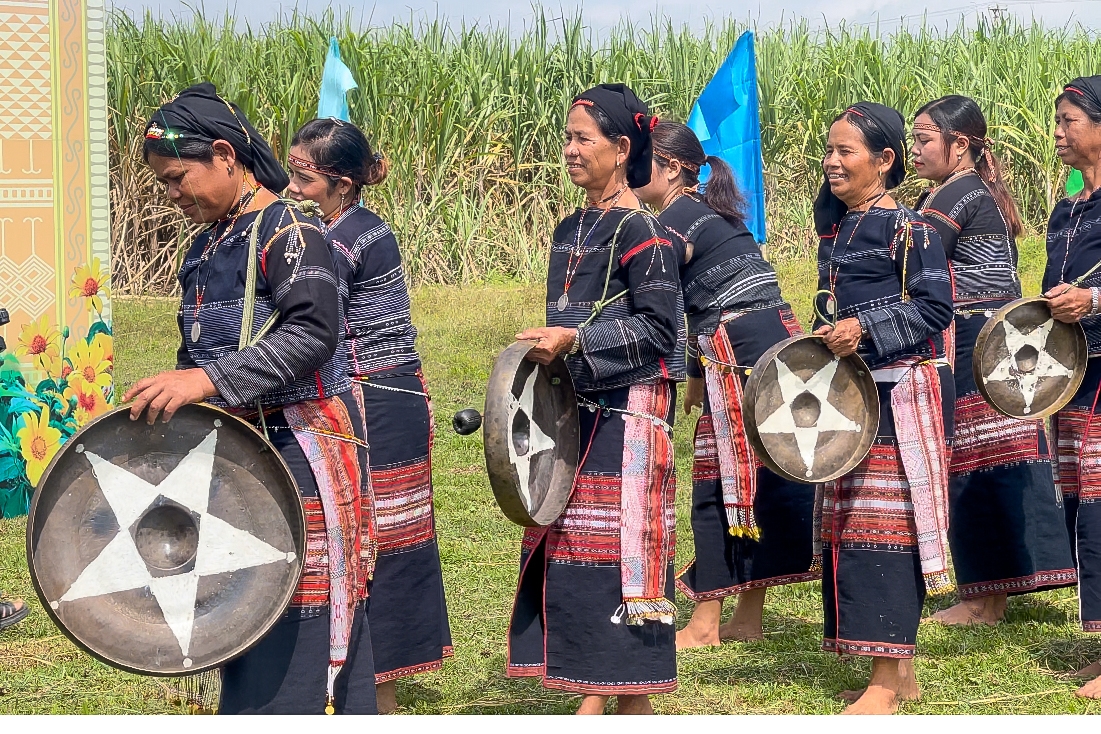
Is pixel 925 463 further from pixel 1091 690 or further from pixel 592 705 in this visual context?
pixel 592 705

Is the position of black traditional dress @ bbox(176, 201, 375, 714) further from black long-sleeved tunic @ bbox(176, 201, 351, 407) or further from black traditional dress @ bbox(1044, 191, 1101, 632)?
black traditional dress @ bbox(1044, 191, 1101, 632)

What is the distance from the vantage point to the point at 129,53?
45.6ft

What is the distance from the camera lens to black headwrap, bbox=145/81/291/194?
10.8 ft

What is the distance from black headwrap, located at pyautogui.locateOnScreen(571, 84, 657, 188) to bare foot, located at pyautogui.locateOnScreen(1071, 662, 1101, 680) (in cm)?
224

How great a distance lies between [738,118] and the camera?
9359 mm

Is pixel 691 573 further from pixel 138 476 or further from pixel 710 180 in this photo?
pixel 138 476

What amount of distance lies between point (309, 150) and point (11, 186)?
115 inches

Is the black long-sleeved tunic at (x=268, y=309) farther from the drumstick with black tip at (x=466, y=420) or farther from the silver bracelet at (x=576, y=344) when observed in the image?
the silver bracelet at (x=576, y=344)

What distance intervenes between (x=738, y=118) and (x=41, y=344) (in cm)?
464

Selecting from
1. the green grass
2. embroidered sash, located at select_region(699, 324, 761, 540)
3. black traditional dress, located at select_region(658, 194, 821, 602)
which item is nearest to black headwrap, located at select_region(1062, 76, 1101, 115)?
black traditional dress, located at select_region(658, 194, 821, 602)

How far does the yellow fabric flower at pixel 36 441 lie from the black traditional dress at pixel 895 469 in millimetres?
4328

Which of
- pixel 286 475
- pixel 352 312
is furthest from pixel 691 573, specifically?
pixel 286 475

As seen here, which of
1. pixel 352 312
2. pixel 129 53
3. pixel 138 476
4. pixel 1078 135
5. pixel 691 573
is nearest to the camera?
pixel 138 476

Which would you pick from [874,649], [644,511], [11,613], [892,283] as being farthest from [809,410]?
[11,613]
